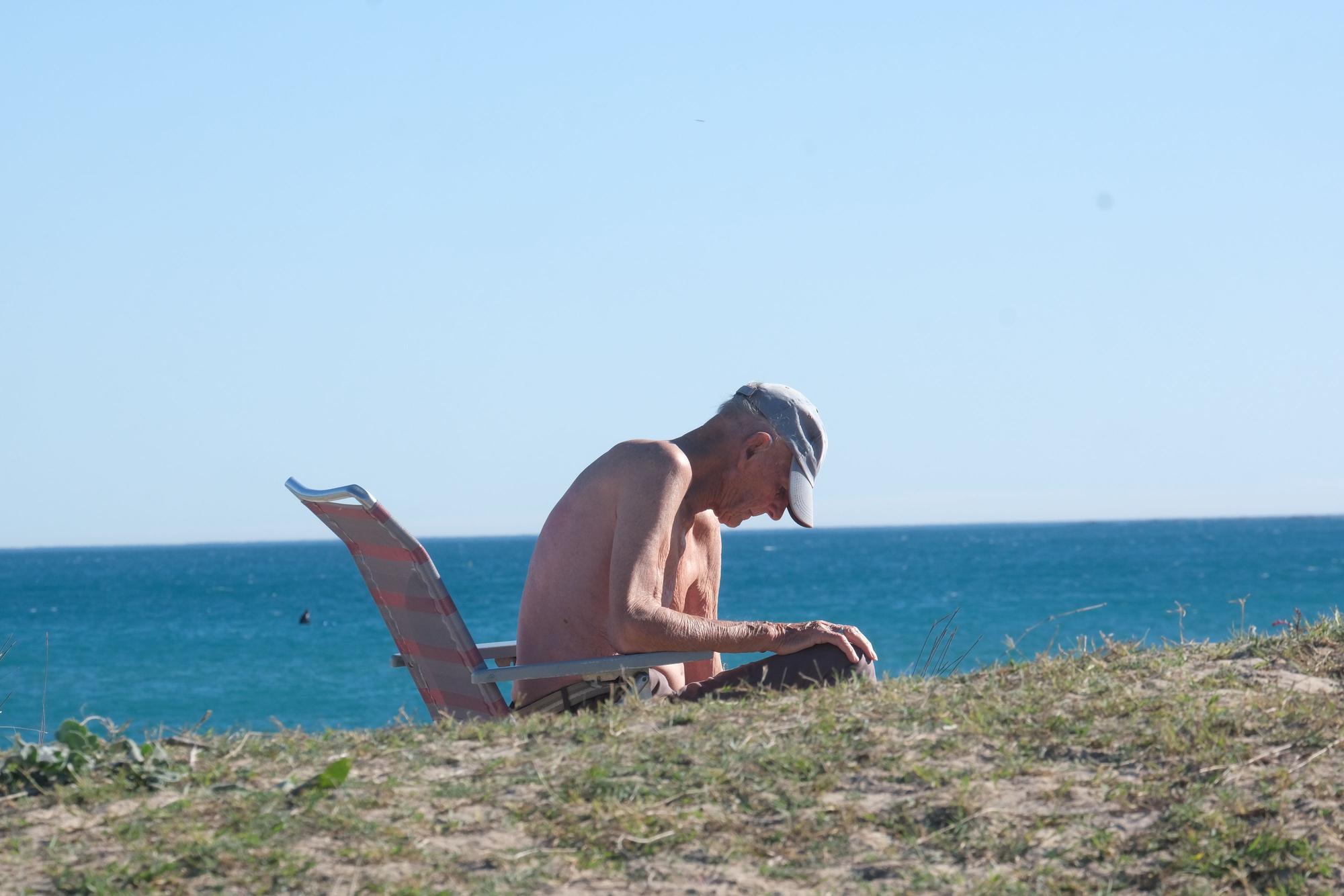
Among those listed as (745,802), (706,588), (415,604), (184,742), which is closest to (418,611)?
(415,604)

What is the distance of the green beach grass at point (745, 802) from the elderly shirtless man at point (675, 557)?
1.17 ft

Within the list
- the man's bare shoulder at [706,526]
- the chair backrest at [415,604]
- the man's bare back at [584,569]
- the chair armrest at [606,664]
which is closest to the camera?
the chair armrest at [606,664]

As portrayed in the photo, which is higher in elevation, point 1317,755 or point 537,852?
point 1317,755

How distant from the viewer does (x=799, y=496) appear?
4418 mm

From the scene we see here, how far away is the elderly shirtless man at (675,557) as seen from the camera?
4.03m

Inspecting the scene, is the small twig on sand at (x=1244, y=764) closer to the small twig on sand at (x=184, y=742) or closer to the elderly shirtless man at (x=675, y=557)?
the elderly shirtless man at (x=675, y=557)

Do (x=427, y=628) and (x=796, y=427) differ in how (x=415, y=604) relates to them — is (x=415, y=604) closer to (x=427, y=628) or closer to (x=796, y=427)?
(x=427, y=628)

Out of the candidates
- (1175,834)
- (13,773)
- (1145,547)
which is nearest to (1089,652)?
(1175,834)

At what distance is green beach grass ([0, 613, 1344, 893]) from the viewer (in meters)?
2.68

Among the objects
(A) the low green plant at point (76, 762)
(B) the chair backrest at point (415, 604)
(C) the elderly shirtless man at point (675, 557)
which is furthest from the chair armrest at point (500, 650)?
(A) the low green plant at point (76, 762)

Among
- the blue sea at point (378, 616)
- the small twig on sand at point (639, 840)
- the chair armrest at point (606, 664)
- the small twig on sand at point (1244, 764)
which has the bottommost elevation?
the blue sea at point (378, 616)

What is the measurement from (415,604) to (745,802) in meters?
1.81

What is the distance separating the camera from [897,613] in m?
45.0

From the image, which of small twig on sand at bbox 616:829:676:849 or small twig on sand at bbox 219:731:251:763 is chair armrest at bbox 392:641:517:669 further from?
small twig on sand at bbox 616:829:676:849
